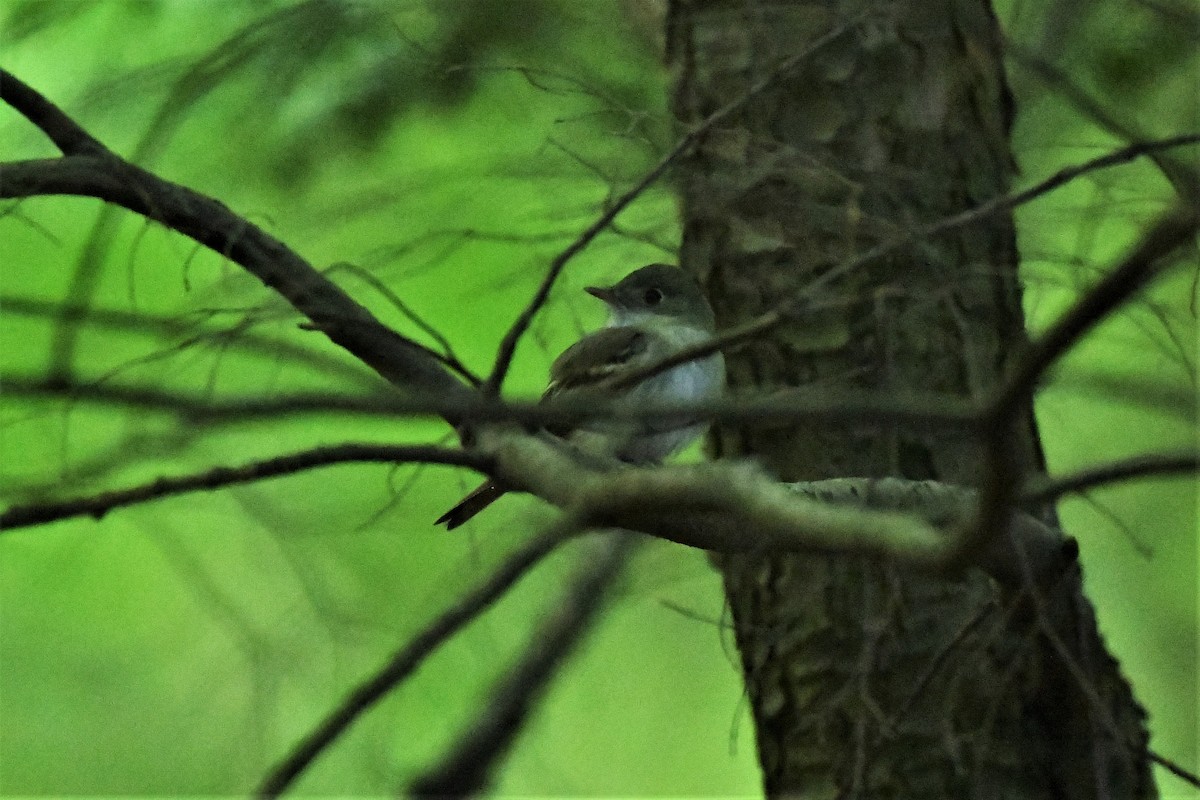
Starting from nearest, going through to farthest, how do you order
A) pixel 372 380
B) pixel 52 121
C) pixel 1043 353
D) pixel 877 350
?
pixel 1043 353 < pixel 372 380 < pixel 52 121 < pixel 877 350

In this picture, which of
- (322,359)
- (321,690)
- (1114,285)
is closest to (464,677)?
(321,690)

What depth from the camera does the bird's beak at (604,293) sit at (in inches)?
182

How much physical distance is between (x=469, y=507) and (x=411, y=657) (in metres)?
2.53

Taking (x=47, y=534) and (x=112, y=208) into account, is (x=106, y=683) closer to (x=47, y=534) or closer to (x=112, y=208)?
(x=47, y=534)

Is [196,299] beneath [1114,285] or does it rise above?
above

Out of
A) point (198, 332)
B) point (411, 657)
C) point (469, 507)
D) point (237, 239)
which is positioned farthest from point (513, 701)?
point (469, 507)

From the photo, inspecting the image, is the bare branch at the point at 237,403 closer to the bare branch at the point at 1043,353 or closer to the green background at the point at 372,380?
the green background at the point at 372,380

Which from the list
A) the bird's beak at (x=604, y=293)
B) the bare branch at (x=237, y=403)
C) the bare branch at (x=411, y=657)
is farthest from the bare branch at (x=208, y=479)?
the bird's beak at (x=604, y=293)

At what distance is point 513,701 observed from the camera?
1265 mm

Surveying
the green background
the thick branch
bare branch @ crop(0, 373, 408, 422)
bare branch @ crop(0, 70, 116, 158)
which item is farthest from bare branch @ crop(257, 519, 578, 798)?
bare branch @ crop(0, 70, 116, 158)

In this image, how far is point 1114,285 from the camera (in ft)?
4.56

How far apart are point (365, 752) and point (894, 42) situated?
7.67ft

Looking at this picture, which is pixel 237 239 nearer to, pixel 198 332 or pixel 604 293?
pixel 198 332

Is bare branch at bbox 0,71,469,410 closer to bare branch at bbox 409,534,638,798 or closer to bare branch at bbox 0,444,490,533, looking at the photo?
bare branch at bbox 0,444,490,533
